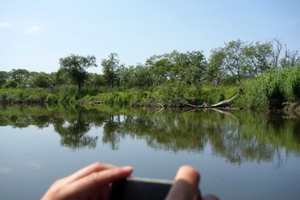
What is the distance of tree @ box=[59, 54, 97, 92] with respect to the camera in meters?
39.8

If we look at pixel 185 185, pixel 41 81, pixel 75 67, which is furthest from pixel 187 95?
pixel 185 185

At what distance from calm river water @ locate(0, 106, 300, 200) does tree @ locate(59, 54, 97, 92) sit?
28.4 metres

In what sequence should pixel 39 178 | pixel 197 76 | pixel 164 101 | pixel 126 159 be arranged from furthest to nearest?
pixel 197 76 < pixel 164 101 < pixel 126 159 < pixel 39 178

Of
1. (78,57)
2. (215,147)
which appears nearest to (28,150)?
(215,147)

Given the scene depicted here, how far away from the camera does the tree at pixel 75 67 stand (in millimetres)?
39781

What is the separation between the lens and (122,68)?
42781mm

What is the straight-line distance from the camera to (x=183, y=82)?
27.4 metres

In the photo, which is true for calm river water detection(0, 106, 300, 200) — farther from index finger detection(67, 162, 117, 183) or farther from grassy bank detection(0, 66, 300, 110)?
grassy bank detection(0, 66, 300, 110)

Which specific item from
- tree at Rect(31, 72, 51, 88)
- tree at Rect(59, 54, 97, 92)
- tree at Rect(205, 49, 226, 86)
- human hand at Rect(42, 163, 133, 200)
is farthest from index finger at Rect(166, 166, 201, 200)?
tree at Rect(31, 72, 51, 88)

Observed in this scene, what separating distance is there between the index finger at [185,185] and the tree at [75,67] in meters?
40.5

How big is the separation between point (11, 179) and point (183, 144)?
4710 mm

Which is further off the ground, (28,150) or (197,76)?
(197,76)

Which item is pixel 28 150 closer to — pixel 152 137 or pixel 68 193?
pixel 152 137

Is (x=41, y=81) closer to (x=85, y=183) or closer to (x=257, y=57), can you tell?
(x=257, y=57)
